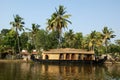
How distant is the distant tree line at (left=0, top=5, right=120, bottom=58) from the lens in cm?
6788

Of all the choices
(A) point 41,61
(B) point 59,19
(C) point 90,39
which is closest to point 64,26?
(B) point 59,19

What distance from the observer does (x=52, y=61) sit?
5509 centimetres

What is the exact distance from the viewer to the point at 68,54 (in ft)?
192

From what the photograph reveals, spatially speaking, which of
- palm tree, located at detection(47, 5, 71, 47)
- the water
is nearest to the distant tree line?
palm tree, located at detection(47, 5, 71, 47)

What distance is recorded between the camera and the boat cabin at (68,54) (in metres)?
58.1

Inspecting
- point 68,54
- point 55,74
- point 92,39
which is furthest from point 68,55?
point 92,39

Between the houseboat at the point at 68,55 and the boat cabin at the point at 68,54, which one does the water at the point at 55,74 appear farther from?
the boat cabin at the point at 68,54

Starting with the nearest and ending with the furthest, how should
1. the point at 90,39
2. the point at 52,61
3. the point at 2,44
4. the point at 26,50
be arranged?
the point at 52,61 < the point at 2,44 < the point at 90,39 < the point at 26,50

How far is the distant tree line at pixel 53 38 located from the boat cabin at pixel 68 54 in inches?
383

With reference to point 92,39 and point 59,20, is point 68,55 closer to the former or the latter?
point 59,20

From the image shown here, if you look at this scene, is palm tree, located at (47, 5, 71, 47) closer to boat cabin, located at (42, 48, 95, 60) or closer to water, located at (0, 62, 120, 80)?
boat cabin, located at (42, 48, 95, 60)

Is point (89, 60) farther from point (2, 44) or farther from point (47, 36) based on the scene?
point (2, 44)

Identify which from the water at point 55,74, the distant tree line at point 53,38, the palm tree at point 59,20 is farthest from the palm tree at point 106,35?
the water at point 55,74

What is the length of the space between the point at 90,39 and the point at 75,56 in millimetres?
26927
